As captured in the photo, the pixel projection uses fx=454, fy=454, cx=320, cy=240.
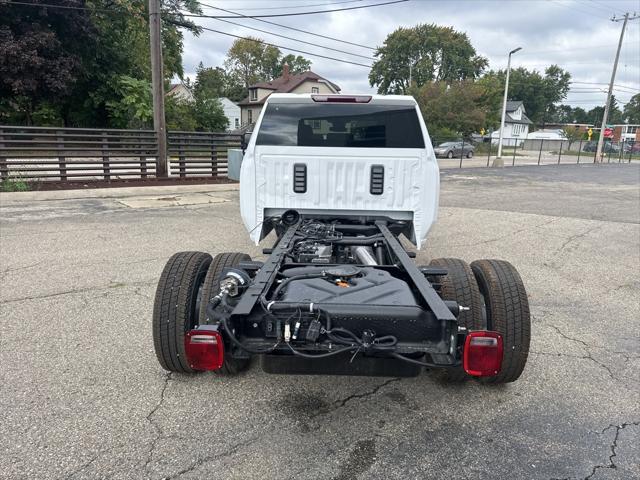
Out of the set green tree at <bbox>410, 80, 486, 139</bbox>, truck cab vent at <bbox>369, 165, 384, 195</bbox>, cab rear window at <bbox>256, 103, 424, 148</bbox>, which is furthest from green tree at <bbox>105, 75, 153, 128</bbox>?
green tree at <bbox>410, 80, 486, 139</bbox>

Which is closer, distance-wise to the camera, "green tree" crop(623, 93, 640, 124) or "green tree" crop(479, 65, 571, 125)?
"green tree" crop(479, 65, 571, 125)

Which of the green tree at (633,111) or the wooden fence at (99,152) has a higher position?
the green tree at (633,111)

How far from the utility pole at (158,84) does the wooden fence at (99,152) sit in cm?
24

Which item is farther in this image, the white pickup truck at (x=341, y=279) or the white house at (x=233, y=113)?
the white house at (x=233, y=113)

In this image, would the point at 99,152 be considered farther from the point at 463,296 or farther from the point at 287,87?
the point at 287,87

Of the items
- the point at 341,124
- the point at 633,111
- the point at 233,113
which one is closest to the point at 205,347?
the point at 341,124

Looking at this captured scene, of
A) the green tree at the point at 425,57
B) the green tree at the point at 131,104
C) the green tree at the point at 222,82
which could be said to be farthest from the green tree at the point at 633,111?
the green tree at the point at 131,104

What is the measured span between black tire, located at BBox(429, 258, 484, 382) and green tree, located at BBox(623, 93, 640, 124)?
5743 inches

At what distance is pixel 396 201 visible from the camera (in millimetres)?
4816

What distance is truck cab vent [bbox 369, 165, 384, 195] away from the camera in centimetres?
479

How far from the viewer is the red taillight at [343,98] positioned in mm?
4781

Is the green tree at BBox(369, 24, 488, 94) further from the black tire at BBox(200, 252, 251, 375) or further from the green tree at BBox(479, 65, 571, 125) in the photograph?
the black tire at BBox(200, 252, 251, 375)

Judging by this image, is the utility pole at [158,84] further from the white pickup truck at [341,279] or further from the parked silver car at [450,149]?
the parked silver car at [450,149]

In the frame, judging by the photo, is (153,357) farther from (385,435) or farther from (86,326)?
(385,435)
